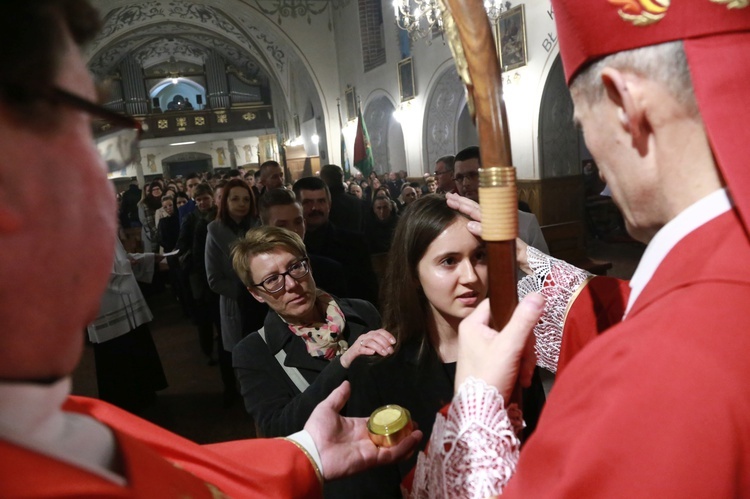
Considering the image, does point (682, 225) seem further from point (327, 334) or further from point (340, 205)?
point (340, 205)

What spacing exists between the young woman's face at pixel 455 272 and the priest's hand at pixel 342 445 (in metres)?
0.55

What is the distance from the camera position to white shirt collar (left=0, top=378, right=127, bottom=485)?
1.41ft

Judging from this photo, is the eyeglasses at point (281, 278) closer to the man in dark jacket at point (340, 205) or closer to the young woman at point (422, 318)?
the young woman at point (422, 318)

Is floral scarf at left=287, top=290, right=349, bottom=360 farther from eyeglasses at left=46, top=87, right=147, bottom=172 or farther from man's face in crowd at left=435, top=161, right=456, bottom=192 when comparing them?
man's face in crowd at left=435, top=161, right=456, bottom=192

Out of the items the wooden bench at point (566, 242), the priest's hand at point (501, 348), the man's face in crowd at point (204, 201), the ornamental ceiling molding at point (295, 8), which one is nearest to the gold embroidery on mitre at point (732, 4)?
the priest's hand at point (501, 348)

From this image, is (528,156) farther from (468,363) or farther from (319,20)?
(319,20)

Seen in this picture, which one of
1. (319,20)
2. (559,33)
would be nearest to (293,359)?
(559,33)

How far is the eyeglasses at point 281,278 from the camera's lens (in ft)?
6.60

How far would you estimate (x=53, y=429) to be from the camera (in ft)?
1.55

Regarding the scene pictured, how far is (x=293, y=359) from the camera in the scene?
1.93m

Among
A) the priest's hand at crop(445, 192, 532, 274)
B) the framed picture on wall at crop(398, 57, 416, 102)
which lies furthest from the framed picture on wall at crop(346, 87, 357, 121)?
the priest's hand at crop(445, 192, 532, 274)

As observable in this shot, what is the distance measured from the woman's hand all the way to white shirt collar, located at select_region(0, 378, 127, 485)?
3.51ft

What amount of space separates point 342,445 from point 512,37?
762cm

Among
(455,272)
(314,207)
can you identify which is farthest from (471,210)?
(314,207)
